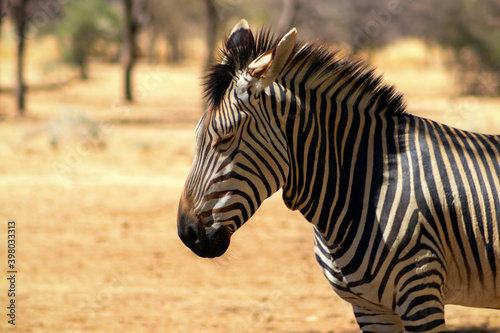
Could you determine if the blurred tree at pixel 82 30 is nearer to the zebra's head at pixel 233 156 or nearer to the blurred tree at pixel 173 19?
the blurred tree at pixel 173 19

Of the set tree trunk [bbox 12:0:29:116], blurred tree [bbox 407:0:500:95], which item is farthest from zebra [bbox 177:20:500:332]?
blurred tree [bbox 407:0:500:95]

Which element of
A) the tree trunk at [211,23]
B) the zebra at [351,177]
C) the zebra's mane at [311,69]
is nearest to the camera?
the zebra at [351,177]

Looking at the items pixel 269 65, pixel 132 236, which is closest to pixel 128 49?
pixel 132 236

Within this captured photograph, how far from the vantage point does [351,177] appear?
8.68 ft

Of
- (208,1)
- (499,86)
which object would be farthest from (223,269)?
(499,86)

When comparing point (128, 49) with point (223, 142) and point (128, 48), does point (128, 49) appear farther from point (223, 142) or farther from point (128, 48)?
point (223, 142)

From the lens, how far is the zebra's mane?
2582 mm

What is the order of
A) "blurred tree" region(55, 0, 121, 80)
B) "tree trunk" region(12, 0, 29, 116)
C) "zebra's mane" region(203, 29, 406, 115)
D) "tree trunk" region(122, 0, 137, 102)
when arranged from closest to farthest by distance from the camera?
"zebra's mane" region(203, 29, 406, 115), "tree trunk" region(12, 0, 29, 116), "tree trunk" region(122, 0, 137, 102), "blurred tree" region(55, 0, 121, 80)

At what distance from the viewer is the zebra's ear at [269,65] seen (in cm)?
235

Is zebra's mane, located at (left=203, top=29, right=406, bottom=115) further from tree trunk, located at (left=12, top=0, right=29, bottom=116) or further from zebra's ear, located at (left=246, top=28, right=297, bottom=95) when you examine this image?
tree trunk, located at (left=12, top=0, right=29, bottom=116)

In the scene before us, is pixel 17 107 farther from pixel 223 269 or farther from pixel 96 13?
pixel 96 13

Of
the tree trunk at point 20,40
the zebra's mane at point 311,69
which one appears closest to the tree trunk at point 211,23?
the tree trunk at point 20,40

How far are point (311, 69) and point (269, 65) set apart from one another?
32 centimetres

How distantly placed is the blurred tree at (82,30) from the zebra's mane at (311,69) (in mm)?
27927
